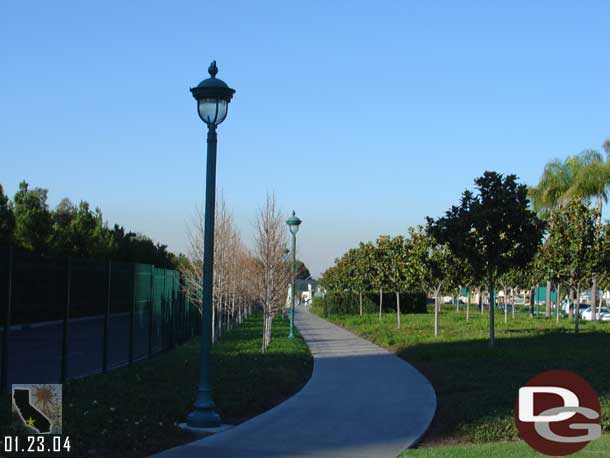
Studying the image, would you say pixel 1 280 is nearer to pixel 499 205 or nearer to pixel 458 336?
pixel 499 205

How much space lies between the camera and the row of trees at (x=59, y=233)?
37281 mm

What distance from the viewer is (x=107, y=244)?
47625mm

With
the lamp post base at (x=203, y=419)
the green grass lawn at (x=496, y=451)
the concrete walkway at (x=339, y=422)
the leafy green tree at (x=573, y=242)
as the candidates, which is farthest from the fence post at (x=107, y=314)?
the leafy green tree at (x=573, y=242)

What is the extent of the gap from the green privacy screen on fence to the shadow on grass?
6077 mm

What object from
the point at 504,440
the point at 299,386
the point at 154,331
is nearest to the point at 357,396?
the point at 299,386

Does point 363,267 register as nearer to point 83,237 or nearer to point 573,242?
point 83,237

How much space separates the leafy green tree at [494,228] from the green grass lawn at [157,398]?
624 cm

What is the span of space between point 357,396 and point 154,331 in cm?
828

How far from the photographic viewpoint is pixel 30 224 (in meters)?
38.2

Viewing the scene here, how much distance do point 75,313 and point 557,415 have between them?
7965 mm

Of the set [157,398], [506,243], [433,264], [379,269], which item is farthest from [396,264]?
[157,398]

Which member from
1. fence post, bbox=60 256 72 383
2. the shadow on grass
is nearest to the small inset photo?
fence post, bbox=60 256 72 383

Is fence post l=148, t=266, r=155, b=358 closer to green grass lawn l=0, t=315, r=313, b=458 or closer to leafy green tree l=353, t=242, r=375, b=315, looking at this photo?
green grass lawn l=0, t=315, r=313, b=458

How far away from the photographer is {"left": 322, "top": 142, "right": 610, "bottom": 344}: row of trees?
922 inches
